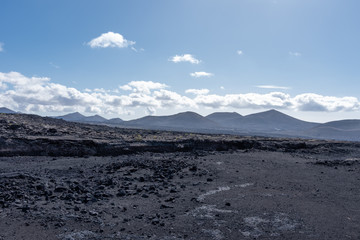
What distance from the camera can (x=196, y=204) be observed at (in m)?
8.59

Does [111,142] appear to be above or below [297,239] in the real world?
above

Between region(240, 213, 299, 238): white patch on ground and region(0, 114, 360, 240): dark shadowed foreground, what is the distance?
0.08 ft

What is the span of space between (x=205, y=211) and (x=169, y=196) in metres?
1.75

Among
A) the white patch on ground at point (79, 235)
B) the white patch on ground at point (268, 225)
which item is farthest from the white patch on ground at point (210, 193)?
the white patch on ground at point (79, 235)

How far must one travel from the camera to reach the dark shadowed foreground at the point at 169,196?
22.0 feet

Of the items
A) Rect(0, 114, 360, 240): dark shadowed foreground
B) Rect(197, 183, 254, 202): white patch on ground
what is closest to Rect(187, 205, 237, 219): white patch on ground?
Rect(0, 114, 360, 240): dark shadowed foreground

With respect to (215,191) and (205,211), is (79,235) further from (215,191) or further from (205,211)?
(215,191)

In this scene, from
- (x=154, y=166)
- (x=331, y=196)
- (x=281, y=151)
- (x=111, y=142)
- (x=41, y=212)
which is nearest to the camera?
(x=41, y=212)

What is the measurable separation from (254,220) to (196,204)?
1.84 metres

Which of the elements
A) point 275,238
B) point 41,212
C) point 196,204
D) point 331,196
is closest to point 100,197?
point 41,212

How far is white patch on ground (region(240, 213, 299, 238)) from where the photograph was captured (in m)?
6.70

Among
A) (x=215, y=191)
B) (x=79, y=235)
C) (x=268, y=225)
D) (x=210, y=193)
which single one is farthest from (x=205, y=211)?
(x=79, y=235)

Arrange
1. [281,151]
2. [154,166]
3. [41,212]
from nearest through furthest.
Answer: [41,212]
[154,166]
[281,151]

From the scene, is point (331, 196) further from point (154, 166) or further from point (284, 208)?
point (154, 166)
